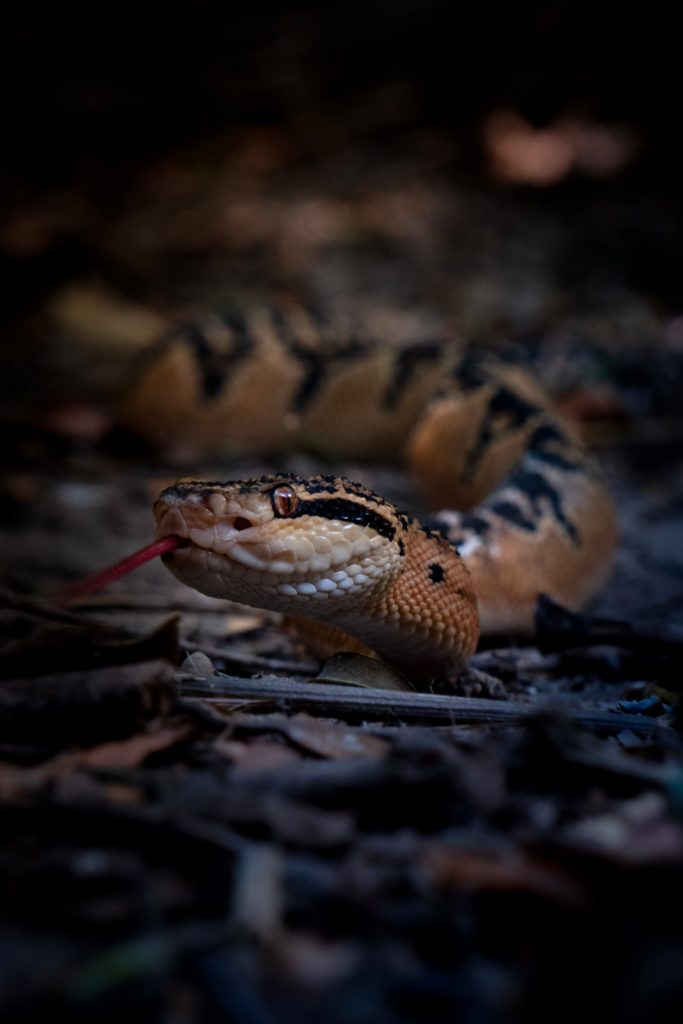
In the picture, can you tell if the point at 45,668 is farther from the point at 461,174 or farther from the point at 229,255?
the point at 461,174

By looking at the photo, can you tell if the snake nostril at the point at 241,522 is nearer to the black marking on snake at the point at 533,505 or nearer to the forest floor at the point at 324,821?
the forest floor at the point at 324,821

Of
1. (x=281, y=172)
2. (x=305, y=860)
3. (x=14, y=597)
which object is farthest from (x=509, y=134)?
(x=305, y=860)

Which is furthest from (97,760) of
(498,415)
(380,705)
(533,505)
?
(498,415)

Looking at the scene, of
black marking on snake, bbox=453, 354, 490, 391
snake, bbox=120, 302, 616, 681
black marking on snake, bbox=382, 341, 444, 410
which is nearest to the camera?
snake, bbox=120, 302, 616, 681

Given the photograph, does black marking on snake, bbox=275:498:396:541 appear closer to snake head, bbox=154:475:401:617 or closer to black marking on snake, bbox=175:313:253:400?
snake head, bbox=154:475:401:617

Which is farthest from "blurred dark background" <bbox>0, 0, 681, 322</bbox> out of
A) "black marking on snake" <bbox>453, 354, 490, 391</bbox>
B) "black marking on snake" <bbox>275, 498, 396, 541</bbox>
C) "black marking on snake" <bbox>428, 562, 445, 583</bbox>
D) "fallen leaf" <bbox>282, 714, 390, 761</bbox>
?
"fallen leaf" <bbox>282, 714, 390, 761</bbox>

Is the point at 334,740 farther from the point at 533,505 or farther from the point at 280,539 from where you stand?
the point at 533,505
